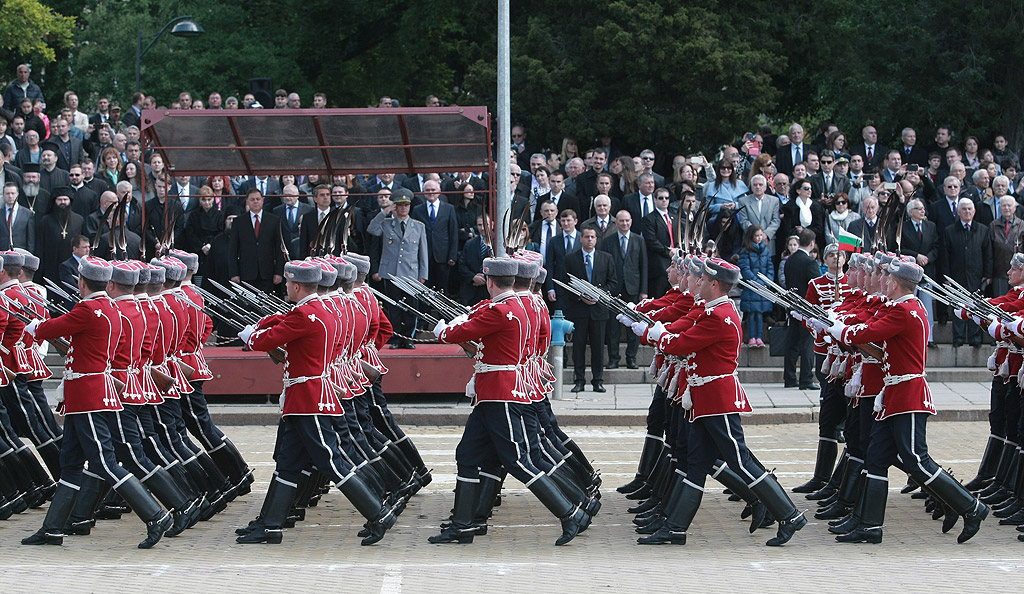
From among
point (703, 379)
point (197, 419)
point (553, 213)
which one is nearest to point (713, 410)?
point (703, 379)

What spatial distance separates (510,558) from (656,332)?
6.12 ft

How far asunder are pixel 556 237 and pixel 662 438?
6.23m

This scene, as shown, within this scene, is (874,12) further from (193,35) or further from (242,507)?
(242,507)

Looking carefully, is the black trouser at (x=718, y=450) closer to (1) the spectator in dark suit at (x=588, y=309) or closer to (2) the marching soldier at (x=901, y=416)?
(2) the marching soldier at (x=901, y=416)

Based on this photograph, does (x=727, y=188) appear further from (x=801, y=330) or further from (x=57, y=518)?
(x=57, y=518)

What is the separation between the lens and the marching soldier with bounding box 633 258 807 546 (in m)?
9.67

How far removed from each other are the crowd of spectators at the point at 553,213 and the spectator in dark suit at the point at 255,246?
17 millimetres

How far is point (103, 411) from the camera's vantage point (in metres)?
9.68

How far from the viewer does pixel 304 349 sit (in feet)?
32.5

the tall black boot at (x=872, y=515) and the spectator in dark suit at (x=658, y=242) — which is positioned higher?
the spectator in dark suit at (x=658, y=242)

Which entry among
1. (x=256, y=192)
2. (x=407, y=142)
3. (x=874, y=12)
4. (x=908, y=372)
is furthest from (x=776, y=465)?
(x=874, y=12)

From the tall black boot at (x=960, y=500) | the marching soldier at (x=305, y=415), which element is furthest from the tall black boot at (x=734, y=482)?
the marching soldier at (x=305, y=415)

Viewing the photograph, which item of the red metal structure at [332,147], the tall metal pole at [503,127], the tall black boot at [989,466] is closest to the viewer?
the tall black boot at [989,466]

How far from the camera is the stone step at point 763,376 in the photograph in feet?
59.4
